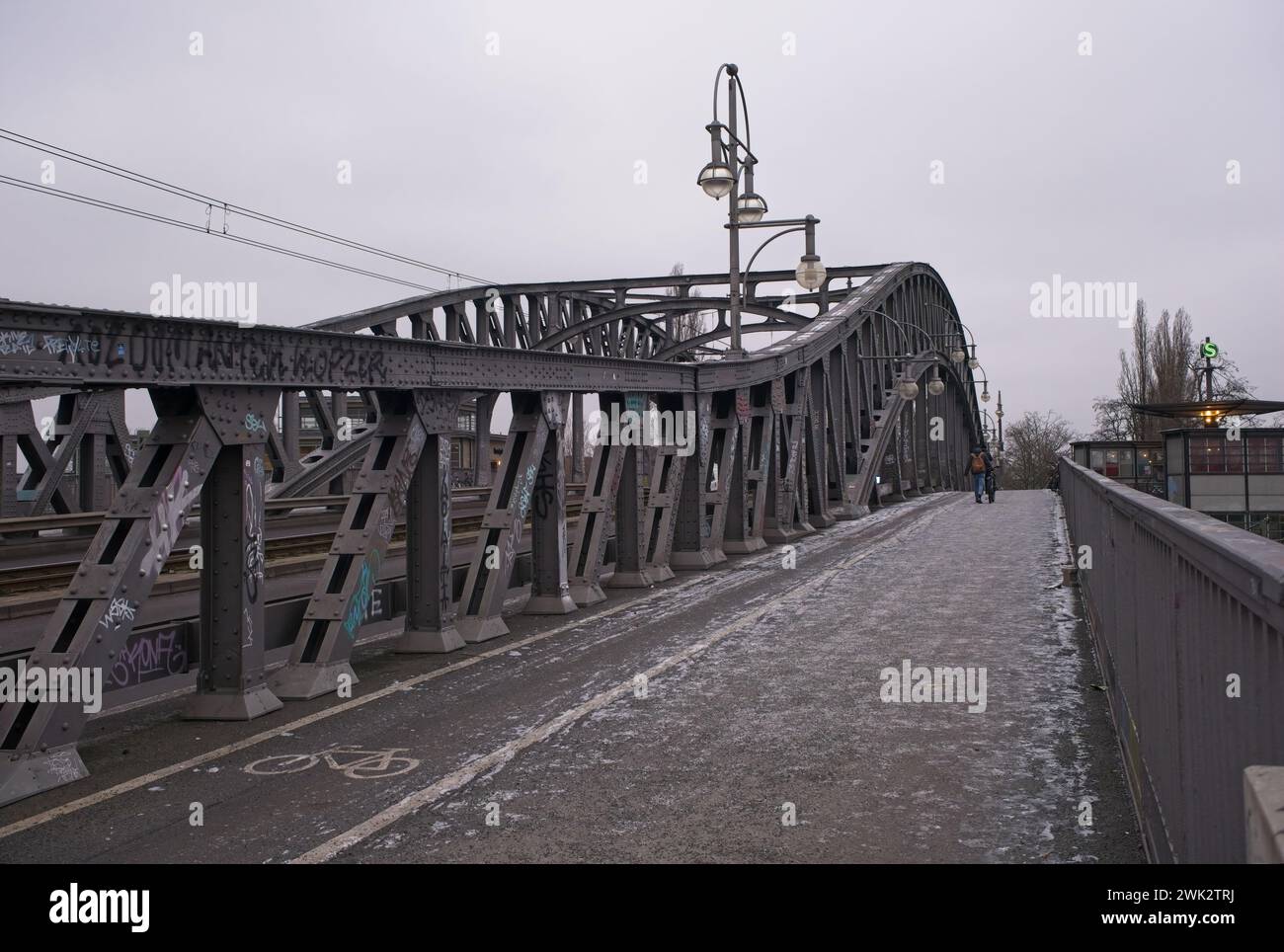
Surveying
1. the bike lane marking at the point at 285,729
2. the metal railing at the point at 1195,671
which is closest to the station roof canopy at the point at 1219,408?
the bike lane marking at the point at 285,729

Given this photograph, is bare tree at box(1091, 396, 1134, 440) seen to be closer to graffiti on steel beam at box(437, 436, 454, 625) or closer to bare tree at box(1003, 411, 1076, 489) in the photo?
bare tree at box(1003, 411, 1076, 489)

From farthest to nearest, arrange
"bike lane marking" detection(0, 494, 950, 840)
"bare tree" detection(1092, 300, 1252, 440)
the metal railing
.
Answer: "bare tree" detection(1092, 300, 1252, 440)
"bike lane marking" detection(0, 494, 950, 840)
the metal railing

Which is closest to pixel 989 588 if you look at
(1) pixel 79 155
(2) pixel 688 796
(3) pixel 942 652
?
(3) pixel 942 652

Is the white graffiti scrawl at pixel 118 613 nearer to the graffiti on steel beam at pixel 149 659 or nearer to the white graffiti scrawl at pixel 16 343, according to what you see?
the graffiti on steel beam at pixel 149 659

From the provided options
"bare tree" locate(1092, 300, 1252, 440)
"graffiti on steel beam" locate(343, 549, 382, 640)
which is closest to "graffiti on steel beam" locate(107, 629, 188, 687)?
"graffiti on steel beam" locate(343, 549, 382, 640)

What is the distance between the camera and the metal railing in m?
2.62

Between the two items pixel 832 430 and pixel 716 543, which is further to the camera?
pixel 832 430

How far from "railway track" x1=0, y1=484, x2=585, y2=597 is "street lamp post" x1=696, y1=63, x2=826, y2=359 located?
655 centimetres

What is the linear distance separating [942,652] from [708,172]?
10561mm

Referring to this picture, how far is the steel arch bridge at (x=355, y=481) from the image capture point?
21.4 feet

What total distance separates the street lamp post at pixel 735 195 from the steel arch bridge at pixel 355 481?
1.43m

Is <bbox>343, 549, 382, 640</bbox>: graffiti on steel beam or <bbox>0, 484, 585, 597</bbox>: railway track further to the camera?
<bbox>0, 484, 585, 597</bbox>: railway track
